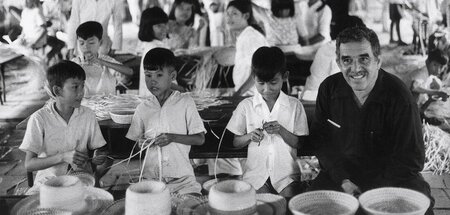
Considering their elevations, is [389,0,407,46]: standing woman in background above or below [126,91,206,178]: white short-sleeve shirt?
above

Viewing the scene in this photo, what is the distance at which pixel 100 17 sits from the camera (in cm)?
671

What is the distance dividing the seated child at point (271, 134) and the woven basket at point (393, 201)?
96cm

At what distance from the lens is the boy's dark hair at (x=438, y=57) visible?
645 cm

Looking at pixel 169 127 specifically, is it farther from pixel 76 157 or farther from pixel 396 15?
pixel 396 15

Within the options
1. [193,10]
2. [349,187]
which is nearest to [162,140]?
[349,187]

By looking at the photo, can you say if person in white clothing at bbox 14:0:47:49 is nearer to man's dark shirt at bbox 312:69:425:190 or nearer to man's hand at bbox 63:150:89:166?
man's hand at bbox 63:150:89:166

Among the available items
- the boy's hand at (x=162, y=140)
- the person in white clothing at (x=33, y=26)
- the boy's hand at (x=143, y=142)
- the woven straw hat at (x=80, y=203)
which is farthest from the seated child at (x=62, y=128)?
the person in white clothing at (x=33, y=26)

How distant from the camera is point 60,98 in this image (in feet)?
10.9

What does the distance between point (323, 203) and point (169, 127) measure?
1.30 meters

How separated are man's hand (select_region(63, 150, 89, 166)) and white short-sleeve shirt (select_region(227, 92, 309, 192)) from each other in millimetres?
A: 865

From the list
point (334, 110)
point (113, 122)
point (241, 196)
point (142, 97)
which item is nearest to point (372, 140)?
point (334, 110)

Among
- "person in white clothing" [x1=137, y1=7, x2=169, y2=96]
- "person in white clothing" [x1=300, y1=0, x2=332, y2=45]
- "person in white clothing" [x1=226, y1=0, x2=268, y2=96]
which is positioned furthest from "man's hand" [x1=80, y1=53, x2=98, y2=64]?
"person in white clothing" [x1=300, y1=0, x2=332, y2=45]

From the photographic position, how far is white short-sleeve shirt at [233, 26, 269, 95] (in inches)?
217

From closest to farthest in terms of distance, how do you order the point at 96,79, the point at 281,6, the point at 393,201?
1. the point at 393,201
2. the point at 96,79
3. the point at 281,6
